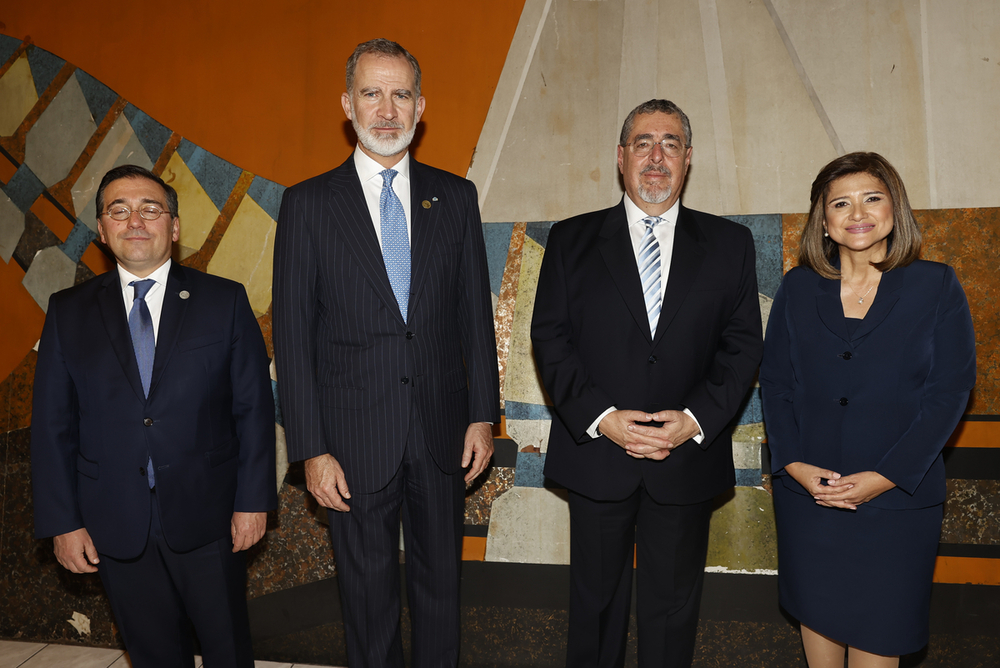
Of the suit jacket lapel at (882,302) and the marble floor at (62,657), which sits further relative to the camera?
the marble floor at (62,657)

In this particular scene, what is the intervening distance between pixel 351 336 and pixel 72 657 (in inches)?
→ 92.9

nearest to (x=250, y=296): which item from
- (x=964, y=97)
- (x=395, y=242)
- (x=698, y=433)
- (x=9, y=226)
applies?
(x=395, y=242)

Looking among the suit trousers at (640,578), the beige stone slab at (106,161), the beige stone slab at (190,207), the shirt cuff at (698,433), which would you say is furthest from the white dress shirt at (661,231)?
the beige stone slab at (106,161)

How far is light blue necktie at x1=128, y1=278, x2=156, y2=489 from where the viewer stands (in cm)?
194

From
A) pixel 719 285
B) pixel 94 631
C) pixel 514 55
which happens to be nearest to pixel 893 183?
pixel 719 285

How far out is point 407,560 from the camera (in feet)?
6.82

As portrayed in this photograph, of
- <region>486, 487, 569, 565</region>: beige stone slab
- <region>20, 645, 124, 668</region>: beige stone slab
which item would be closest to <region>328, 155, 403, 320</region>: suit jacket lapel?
<region>486, 487, 569, 565</region>: beige stone slab

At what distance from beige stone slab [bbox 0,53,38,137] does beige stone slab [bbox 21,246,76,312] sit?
63 centimetres

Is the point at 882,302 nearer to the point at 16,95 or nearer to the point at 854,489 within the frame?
the point at 854,489

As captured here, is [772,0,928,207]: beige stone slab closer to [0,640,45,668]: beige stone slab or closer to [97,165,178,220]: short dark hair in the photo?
[97,165,178,220]: short dark hair

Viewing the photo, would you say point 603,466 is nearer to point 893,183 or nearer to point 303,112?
point 893,183

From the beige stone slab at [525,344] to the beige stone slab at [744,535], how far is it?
2.94 ft

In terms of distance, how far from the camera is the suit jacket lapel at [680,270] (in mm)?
1992

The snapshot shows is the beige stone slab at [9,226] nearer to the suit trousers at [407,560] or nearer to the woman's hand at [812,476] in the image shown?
the suit trousers at [407,560]
